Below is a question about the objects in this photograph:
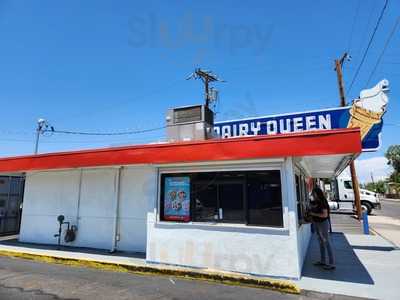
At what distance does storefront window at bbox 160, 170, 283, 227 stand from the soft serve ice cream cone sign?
12.3 ft

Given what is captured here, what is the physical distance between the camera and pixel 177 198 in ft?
22.6

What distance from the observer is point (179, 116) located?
8773 millimetres

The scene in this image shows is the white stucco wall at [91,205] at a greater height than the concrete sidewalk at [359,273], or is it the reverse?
the white stucco wall at [91,205]

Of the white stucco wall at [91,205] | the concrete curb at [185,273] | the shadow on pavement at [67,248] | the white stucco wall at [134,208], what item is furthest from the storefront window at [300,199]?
the shadow on pavement at [67,248]

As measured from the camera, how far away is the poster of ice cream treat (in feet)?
26.4

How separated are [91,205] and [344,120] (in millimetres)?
8760

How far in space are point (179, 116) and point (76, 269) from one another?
519 centimetres

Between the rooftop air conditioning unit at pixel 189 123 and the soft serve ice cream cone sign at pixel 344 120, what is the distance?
209cm

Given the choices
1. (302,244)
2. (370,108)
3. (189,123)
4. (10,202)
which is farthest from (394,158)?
(10,202)

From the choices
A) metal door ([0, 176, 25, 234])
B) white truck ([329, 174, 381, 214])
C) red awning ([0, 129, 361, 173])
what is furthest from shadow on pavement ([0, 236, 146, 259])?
white truck ([329, 174, 381, 214])

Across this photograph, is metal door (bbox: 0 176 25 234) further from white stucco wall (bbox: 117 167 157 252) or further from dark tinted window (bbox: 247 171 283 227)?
dark tinted window (bbox: 247 171 283 227)

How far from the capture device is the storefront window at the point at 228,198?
594 centimetres

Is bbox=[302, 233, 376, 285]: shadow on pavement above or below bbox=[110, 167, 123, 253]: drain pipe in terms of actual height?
below

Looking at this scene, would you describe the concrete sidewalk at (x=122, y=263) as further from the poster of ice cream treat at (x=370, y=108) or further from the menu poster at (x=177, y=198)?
the poster of ice cream treat at (x=370, y=108)
